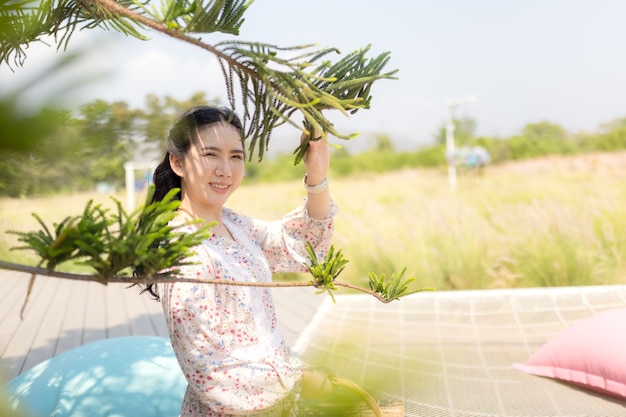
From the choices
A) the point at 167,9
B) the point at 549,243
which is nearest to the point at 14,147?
the point at 167,9

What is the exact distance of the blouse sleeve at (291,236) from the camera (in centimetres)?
174

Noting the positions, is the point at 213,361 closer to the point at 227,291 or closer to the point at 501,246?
the point at 227,291

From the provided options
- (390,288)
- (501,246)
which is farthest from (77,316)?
(390,288)

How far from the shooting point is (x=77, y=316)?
151 inches

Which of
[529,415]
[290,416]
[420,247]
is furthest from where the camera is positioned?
[420,247]

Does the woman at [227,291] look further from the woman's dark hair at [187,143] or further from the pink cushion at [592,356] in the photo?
the pink cushion at [592,356]

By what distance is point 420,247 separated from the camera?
4.82m

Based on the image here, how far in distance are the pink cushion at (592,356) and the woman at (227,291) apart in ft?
5.03

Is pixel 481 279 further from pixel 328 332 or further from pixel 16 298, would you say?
pixel 16 298

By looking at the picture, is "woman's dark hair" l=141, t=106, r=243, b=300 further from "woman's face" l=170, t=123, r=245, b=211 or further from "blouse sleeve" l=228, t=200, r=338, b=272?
"blouse sleeve" l=228, t=200, r=338, b=272

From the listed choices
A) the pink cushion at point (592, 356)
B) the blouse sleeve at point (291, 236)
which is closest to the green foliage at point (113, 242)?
the blouse sleeve at point (291, 236)

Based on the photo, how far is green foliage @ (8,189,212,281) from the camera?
0.67 metres

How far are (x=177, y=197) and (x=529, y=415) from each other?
174 centimetres

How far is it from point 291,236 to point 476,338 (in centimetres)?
201
